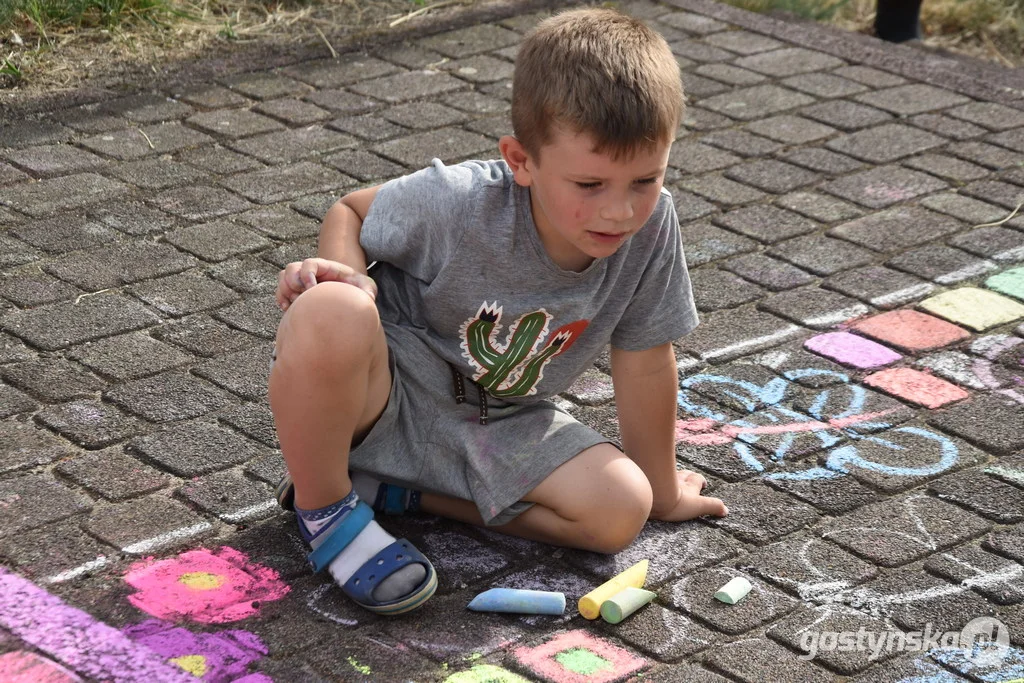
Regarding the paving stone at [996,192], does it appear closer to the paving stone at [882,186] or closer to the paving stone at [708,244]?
the paving stone at [882,186]

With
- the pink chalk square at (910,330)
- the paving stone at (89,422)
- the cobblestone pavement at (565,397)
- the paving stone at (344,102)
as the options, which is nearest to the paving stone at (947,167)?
the cobblestone pavement at (565,397)

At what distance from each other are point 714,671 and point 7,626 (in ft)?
3.96

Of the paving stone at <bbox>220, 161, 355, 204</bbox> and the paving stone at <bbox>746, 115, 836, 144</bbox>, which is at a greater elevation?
the paving stone at <bbox>746, 115, 836, 144</bbox>

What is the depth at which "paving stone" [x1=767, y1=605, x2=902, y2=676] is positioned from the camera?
2393 millimetres

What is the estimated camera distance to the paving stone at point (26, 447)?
2.83 m

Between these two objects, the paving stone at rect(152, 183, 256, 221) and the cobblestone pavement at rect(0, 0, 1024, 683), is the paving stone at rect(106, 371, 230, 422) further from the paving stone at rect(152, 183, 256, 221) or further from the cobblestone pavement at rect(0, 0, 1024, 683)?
the paving stone at rect(152, 183, 256, 221)

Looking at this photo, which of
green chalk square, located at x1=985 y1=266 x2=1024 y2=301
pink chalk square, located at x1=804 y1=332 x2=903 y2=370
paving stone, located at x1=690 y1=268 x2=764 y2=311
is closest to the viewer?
pink chalk square, located at x1=804 y1=332 x2=903 y2=370

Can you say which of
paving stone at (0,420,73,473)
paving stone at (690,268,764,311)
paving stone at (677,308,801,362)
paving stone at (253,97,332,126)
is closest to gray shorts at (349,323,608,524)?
paving stone at (0,420,73,473)

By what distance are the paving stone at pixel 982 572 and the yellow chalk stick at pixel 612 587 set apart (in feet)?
1.89

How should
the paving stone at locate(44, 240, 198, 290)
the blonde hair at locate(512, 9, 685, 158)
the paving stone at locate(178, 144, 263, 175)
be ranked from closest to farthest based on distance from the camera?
the blonde hair at locate(512, 9, 685, 158)
the paving stone at locate(44, 240, 198, 290)
the paving stone at locate(178, 144, 263, 175)

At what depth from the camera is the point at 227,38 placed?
5516 millimetres

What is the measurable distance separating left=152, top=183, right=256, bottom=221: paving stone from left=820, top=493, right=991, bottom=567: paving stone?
2120 millimetres

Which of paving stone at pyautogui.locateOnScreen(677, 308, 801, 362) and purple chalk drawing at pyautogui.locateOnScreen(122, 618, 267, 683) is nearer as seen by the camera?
purple chalk drawing at pyautogui.locateOnScreen(122, 618, 267, 683)

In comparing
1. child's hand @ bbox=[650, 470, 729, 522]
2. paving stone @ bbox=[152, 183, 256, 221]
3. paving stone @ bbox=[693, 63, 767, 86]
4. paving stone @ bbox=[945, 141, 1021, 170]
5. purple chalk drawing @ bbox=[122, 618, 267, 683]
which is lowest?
purple chalk drawing @ bbox=[122, 618, 267, 683]
